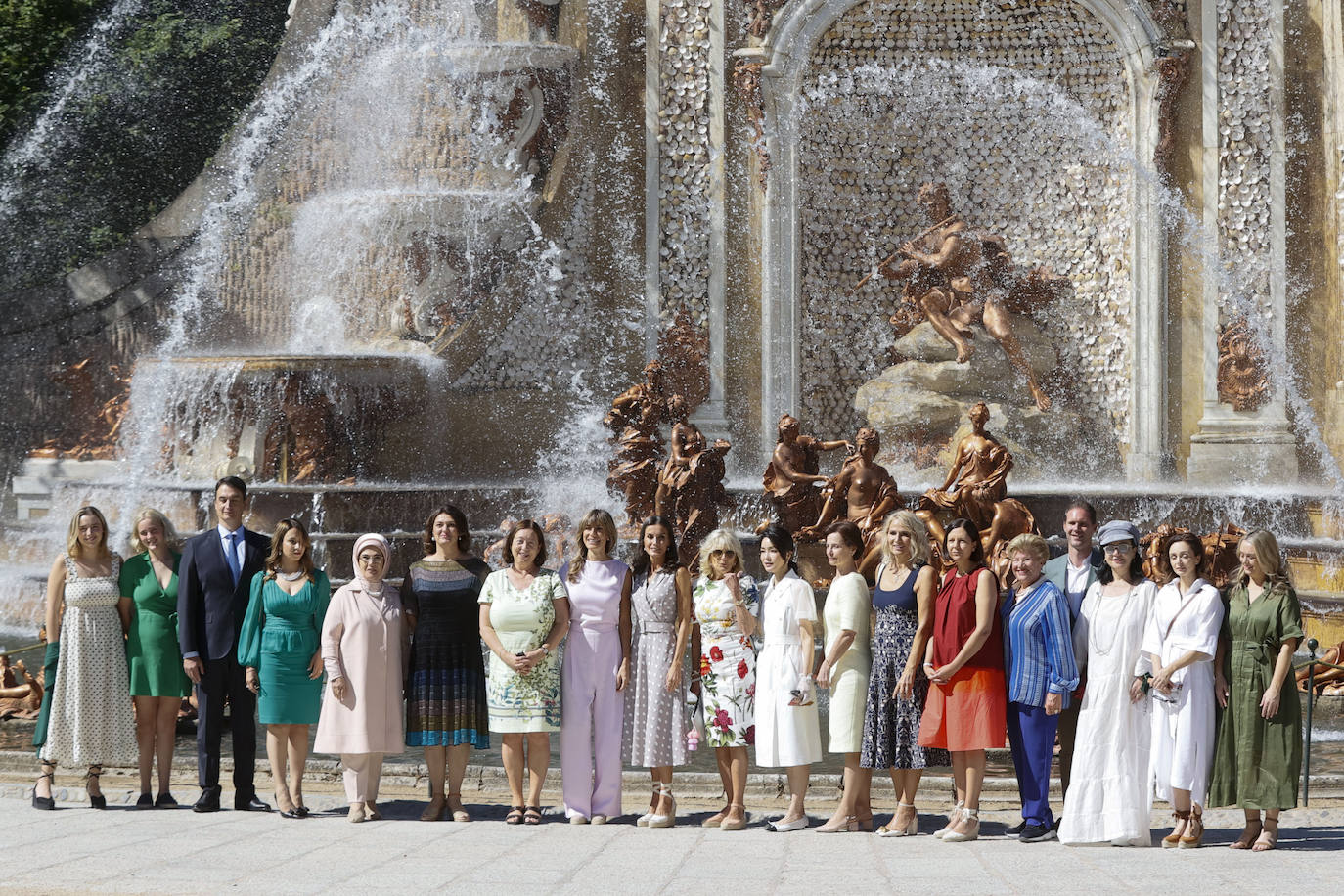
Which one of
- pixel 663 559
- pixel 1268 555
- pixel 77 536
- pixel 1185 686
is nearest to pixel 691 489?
pixel 663 559

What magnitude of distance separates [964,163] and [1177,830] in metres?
12.0

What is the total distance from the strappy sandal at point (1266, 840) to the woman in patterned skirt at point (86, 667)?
503 centimetres

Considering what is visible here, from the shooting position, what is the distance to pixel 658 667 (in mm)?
7395

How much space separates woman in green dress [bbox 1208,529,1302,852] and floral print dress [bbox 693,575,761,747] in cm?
202

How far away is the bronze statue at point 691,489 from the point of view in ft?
43.8

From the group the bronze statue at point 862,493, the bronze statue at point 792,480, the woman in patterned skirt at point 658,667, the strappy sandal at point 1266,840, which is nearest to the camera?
the strappy sandal at point 1266,840

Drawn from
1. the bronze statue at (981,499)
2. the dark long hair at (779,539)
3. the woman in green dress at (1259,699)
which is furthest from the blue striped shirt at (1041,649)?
the bronze statue at (981,499)

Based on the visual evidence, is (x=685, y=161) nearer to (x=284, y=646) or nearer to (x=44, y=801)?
(x=284, y=646)

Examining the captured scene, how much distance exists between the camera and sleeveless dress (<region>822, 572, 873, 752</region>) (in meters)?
7.17

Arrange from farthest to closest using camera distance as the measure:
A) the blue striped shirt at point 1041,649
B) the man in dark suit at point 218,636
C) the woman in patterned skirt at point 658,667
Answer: the man in dark suit at point 218,636 → the woman in patterned skirt at point 658,667 → the blue striped shirt at point 1041,649

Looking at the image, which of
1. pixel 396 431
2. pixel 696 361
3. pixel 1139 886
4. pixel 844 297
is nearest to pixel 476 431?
pixel 396 431

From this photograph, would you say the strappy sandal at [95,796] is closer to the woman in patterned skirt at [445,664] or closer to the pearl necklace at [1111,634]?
the woman in patterned skirt at [445,664]

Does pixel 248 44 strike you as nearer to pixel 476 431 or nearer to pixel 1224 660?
pixel 476 431

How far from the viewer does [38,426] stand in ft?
65.7
